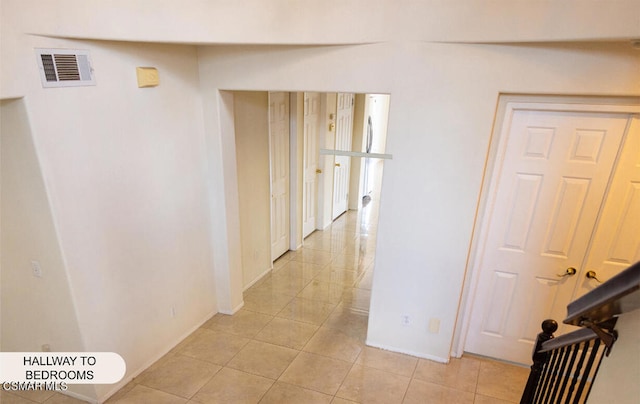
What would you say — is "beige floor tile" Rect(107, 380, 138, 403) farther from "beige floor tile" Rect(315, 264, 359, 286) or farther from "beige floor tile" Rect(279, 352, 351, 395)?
"beige floor tile" Rect(315, 264, 359, 286)

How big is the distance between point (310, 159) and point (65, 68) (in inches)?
136

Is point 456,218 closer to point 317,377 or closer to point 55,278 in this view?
point 317,377

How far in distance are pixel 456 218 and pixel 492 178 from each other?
403mm

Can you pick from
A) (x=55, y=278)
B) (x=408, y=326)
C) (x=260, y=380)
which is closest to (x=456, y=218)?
(x=408, y=326)

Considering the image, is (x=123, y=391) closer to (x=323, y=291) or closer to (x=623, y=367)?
(x=323, y=291)

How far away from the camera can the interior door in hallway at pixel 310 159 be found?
16.8 ft

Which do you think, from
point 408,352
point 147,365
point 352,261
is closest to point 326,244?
point 352,261

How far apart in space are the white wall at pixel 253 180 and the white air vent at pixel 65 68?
57.9 inches

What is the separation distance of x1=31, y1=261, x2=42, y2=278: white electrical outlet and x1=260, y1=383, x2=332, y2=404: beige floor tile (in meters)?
1.84

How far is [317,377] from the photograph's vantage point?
10.0 ft

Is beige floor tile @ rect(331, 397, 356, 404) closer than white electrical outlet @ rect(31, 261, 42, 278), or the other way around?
white electrical outlet @ rect(31, 261, 42, 278)

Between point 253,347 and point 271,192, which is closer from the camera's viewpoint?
point 253,347

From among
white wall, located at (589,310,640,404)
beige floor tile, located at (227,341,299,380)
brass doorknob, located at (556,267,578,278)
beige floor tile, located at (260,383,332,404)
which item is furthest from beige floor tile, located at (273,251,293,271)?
white wall, located at (589,310,640,404)

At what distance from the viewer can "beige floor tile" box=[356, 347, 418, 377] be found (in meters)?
3.15
